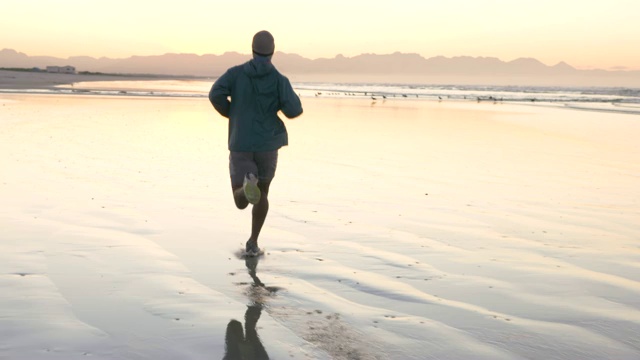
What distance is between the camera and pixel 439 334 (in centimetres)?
401

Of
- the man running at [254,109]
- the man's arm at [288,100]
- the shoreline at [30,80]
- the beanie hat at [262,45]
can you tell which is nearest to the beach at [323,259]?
the man running at [254,109]

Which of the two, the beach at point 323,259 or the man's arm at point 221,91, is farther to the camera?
the man's arm at point 221,91

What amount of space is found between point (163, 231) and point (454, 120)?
1857 cm

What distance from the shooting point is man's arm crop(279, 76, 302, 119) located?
587 cm

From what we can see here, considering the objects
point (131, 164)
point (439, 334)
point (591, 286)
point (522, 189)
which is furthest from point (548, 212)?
point (131, 164)

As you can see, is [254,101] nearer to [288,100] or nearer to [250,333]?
[288,100]

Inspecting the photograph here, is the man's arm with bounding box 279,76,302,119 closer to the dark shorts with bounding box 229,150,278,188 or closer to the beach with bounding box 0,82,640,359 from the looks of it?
the dark shorts with bounding box 229,150,278,188

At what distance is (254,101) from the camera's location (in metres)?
5.86

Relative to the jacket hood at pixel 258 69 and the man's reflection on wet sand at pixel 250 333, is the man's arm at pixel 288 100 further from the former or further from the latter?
the man's reflection on wet sand at pixel 250 333

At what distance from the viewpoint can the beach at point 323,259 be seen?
3.89m

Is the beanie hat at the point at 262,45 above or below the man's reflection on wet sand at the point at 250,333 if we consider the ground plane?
above

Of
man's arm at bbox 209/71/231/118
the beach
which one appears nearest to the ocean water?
the beach

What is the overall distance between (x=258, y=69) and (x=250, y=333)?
2623mm

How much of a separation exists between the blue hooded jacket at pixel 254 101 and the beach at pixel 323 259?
3.38 ft
